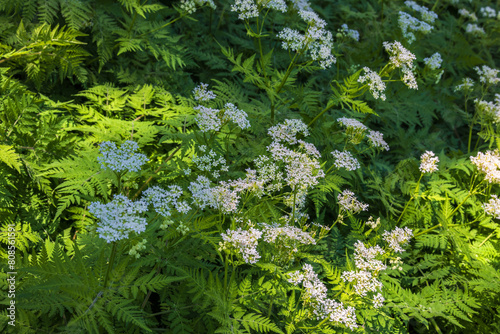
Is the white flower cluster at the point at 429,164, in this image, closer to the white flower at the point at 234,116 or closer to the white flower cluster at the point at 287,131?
the white flower cluster at the point at 287,131

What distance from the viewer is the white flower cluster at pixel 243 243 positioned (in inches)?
87.4

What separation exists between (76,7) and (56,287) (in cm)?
322

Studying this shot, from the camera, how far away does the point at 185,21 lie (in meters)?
5.20

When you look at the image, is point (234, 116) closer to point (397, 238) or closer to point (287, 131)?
point (287, 131)

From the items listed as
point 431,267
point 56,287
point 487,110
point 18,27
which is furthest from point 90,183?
point 487,110

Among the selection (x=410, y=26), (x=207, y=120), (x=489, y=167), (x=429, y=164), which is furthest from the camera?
(x=410, y=26)

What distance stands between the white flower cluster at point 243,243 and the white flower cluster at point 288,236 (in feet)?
0.77

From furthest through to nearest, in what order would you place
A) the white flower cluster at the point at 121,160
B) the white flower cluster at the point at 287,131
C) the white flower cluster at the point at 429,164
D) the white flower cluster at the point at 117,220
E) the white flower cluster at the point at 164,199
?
the white flower cluster at the point at 429,164 < the white flower cluster at the point at 287,131 < the white flower cluster at the point at 164,199 < the white flower cluster at the point at 121,160 < the white flower cluster at the point at 117,220

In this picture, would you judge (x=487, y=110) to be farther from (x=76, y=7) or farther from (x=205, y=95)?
(x=76, y=7)

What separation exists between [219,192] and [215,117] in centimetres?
75

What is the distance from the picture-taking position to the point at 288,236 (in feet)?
8.36

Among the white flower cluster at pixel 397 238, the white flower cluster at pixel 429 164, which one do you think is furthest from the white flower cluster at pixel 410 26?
the white flower cluster at pixel 397 238

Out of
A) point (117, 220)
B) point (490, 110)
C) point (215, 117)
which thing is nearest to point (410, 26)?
point (490, 110)

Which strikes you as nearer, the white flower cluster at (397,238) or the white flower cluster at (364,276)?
the white flower cluster at (364,276)
